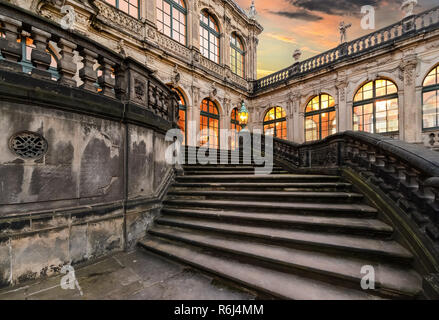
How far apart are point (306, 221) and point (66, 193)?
12.1 feet

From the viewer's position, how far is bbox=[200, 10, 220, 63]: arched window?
1240 centimetres

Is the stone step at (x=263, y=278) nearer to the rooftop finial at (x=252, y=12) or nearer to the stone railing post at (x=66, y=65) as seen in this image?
the stone railing post at (x=66, y=65)

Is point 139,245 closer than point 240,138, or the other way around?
point 139,245

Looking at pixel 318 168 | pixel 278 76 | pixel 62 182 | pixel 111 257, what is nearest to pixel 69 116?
pixel 62 182

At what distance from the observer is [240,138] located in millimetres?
9938

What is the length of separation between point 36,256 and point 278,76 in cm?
1610

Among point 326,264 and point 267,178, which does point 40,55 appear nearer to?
point 326,264

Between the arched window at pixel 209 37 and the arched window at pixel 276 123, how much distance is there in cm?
593

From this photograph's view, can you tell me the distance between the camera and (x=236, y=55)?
15.2m

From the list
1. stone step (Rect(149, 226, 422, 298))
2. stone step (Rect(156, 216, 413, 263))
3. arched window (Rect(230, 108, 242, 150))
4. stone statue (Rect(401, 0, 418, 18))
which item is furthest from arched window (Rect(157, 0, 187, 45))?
stone statue (Rect(401, 0, 418, 18))

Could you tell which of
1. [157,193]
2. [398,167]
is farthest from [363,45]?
[157,193]

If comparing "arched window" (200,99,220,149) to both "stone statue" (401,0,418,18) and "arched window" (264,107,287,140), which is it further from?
"stone statue" (401,0,418,18)

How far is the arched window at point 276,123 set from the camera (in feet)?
47.0
